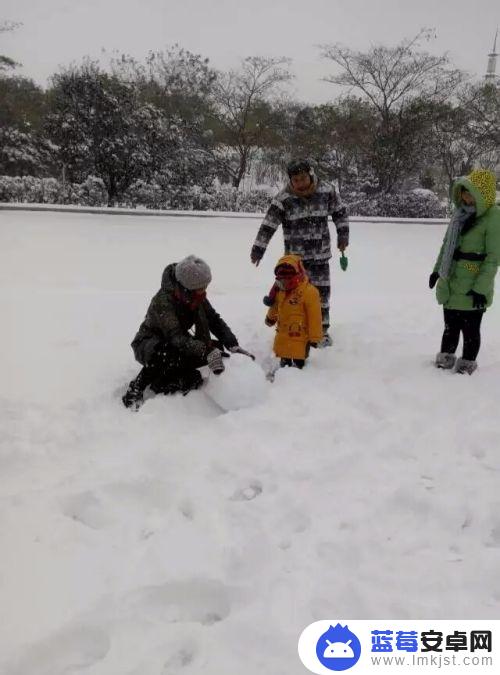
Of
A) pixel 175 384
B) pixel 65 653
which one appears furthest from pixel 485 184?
pixel 65 653

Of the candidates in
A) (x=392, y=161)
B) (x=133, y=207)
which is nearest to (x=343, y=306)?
(x=133, y=207)

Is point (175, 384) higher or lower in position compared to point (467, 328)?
lower

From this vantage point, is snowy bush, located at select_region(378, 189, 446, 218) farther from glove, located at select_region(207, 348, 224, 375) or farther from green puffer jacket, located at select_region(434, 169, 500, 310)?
glove, located at select_region(207, 348, 224, 375)

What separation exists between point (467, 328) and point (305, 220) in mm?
1414

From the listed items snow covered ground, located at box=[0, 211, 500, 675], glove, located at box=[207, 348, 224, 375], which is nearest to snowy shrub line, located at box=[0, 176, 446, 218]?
snow covered ground, located at box=[0, 211, 500, 675]

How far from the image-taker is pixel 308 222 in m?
4.16

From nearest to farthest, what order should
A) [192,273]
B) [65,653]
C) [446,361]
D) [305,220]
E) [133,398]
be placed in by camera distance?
[65,653], [192,273], [133,398], [446,361], [305,220]

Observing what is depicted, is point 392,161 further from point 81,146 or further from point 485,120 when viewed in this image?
point 81,146

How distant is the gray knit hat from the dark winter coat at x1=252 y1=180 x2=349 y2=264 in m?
1.03

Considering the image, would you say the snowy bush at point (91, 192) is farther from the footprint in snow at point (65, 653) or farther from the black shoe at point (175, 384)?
the footprint in snow at point (65, 653)

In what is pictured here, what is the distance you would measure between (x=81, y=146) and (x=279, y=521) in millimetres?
13753

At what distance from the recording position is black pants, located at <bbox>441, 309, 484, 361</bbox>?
3721 mm

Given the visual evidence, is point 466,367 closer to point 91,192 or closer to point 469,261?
point 469,261

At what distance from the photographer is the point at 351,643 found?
186 centimetres
